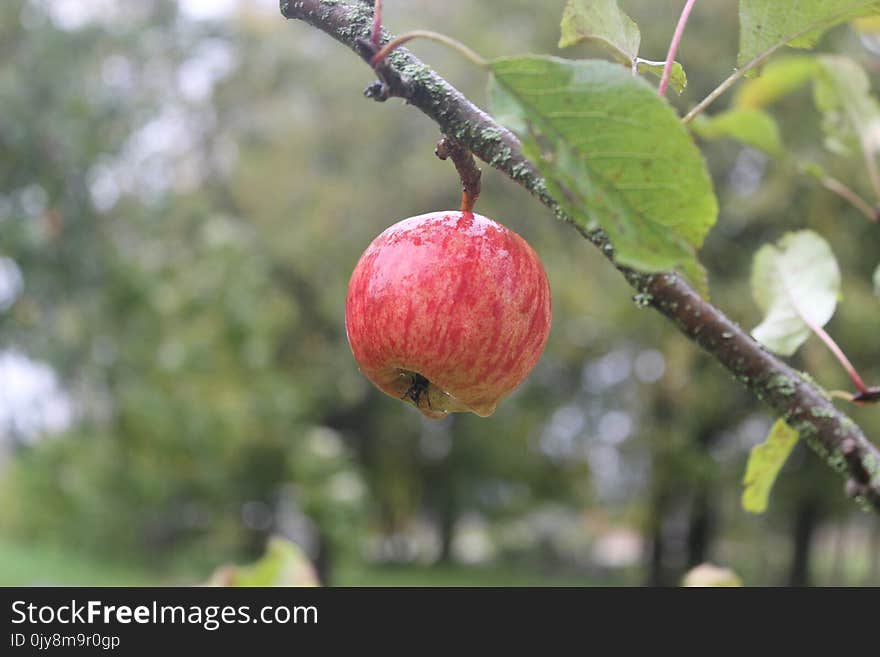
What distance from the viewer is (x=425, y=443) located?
10.8 metres

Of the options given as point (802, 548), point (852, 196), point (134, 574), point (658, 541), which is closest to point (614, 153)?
point (852, 196)

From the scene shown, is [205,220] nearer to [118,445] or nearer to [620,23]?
[118,445]

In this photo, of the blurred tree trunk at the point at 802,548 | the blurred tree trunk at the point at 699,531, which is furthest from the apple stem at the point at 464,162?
the blurred tree trunk at the point at 802,548

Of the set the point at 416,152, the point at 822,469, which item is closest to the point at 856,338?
the point at 822,469

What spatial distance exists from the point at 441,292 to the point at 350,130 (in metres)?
8.53

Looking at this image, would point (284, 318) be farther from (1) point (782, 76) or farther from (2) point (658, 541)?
(1) point (782, 76)

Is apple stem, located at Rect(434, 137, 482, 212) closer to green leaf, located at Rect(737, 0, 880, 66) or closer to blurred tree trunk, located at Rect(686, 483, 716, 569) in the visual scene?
green leaf, located at Rect(737, 0, 880, 66)

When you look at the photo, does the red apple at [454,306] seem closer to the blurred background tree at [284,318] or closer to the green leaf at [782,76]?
the green leaf at [782,76]

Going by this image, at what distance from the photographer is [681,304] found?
1.65 ft

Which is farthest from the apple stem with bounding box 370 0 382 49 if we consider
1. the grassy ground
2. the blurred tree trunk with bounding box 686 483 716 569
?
→ the blurred tree trunk with bounding box 686 483 716 569

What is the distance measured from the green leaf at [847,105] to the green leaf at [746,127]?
13cm

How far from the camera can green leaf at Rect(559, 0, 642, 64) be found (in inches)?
23.0

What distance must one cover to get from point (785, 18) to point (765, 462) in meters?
0.33

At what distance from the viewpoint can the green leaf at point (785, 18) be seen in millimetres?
547
